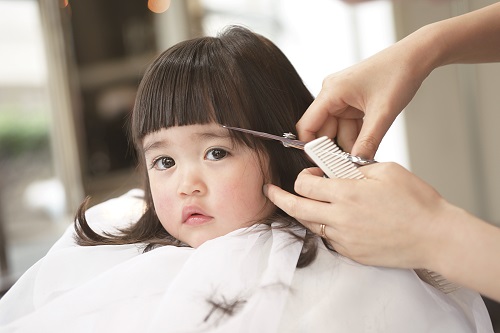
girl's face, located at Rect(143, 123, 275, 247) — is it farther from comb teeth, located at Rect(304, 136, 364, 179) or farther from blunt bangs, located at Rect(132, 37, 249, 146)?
comb teeth, located at Rect(304, 136, 364, 179)

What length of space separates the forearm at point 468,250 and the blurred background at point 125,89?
154cm

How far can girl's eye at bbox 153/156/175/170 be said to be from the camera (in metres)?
0.98

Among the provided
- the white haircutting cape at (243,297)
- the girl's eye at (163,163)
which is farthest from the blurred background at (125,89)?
the white haircutting cape at (243,297)

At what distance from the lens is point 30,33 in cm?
345

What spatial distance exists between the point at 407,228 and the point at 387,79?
0.94 ft

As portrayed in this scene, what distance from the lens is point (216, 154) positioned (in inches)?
37.3

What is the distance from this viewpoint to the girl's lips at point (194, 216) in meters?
0.93

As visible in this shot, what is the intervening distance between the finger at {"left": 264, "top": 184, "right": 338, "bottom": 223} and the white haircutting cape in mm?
41

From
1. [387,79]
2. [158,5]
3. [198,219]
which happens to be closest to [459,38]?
[387,79]

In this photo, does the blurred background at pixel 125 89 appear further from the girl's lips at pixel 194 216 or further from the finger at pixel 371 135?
the finger at pixel 371 135

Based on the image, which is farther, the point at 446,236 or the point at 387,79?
the point at 387,79

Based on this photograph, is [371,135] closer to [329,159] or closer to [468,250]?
[329,159]

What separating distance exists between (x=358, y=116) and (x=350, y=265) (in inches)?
12.0

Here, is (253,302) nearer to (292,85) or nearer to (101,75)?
(292,85)
